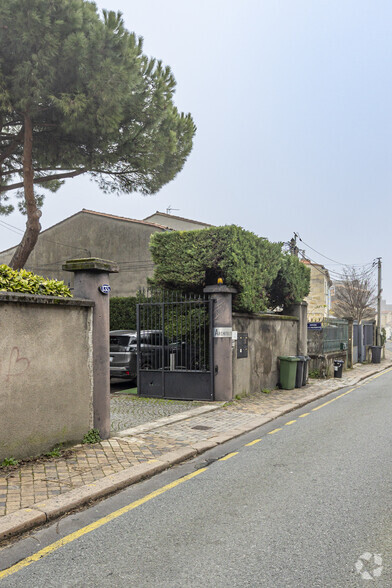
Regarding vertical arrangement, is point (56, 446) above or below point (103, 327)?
below

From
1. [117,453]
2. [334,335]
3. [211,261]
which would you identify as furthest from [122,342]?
[334,335]

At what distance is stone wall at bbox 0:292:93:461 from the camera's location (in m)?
5.84

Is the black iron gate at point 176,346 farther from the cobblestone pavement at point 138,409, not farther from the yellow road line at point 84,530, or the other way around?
the yellow road line at point 84,530

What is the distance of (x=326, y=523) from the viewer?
4297 millimetres

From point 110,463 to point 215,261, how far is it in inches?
262

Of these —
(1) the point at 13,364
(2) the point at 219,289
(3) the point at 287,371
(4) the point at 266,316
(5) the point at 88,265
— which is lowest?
(3) the point at 287,371

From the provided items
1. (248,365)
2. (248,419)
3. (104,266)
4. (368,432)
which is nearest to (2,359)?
(104,266)

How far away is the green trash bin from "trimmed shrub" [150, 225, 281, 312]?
2471 mm

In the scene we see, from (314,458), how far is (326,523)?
2350 mm

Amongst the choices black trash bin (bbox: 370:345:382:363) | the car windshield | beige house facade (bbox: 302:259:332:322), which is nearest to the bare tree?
beige house facade (bbox: 302:259:332:322)

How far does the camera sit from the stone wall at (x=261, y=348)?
40.3 ft

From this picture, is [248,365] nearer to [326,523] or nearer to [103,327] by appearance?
[103,327]

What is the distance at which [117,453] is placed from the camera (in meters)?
6.64

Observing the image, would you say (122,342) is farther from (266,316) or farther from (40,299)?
(40,299)
